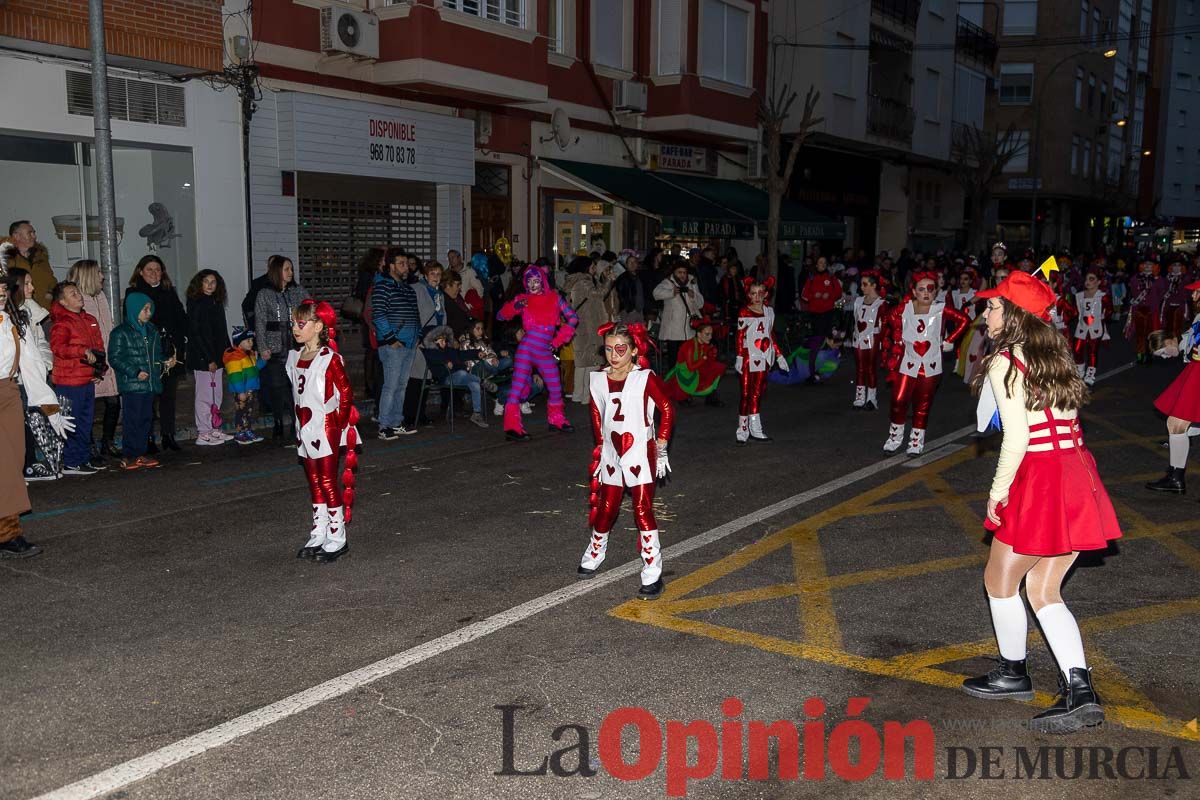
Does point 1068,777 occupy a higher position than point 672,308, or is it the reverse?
point 672,308

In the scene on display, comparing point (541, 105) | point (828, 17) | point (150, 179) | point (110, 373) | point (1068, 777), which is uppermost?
point (828, 17)

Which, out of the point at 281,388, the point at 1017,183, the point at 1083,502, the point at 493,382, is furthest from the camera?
the point at 1017,183

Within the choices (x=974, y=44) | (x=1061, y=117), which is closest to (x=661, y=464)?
(x=974, y=44)

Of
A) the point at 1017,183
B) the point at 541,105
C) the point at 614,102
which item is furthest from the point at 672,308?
the point at 1017,183

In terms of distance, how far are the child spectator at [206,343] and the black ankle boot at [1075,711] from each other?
9017 mm

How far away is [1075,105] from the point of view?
49.8m

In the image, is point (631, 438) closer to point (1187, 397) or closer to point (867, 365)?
point (1187, 397)

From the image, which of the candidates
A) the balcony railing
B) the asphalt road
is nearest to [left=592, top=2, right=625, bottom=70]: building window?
the balcony railing

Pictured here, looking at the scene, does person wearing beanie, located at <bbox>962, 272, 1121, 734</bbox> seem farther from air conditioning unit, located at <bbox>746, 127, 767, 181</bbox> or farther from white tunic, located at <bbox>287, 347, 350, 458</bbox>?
air conditioning unit, located at <bbox>746, 127, 767, 181</bbox>

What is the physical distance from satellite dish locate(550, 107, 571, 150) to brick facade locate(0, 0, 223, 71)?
7.40 metres

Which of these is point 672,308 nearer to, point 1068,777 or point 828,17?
point 1068,777

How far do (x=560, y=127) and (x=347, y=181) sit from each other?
4909mm

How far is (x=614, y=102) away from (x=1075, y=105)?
3617 centimetres

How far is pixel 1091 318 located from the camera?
15898 millimetres
